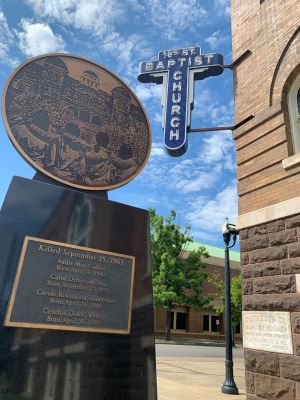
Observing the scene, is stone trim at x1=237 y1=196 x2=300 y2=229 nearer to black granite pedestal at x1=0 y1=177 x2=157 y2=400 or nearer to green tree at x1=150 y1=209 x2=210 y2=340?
black granite pedestal at x1=0 y1=177 x2=157 y2=400

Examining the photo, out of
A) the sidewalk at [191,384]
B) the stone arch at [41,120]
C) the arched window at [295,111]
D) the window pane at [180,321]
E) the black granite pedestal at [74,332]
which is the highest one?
the arched window at [295,111]

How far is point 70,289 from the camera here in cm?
490

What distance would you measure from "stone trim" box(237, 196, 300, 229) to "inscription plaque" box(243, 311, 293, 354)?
1737 mm

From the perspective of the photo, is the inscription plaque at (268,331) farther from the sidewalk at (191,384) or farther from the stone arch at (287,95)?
the stone arch at (287,95)

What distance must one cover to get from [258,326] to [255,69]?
6.03 meters

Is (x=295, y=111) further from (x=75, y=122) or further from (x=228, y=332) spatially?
(x=228, y=332)

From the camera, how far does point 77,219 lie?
5312 millimetres

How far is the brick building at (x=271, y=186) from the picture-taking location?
20.3 ft

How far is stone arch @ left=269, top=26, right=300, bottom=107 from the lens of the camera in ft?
25.7

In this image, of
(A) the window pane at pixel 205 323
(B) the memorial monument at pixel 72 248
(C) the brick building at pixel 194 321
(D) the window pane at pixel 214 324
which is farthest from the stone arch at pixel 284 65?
(D) the window pane at pixel 214 324

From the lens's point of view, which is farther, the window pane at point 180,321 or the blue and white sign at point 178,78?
the window pane at point 180,321

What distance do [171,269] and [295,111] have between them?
26.7 meters

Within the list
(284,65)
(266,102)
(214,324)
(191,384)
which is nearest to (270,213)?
(266,102)

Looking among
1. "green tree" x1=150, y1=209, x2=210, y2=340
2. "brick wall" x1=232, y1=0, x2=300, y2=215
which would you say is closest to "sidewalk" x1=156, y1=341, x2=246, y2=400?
"brick wall" x1=232, y1=0, x2=300, y2=215
